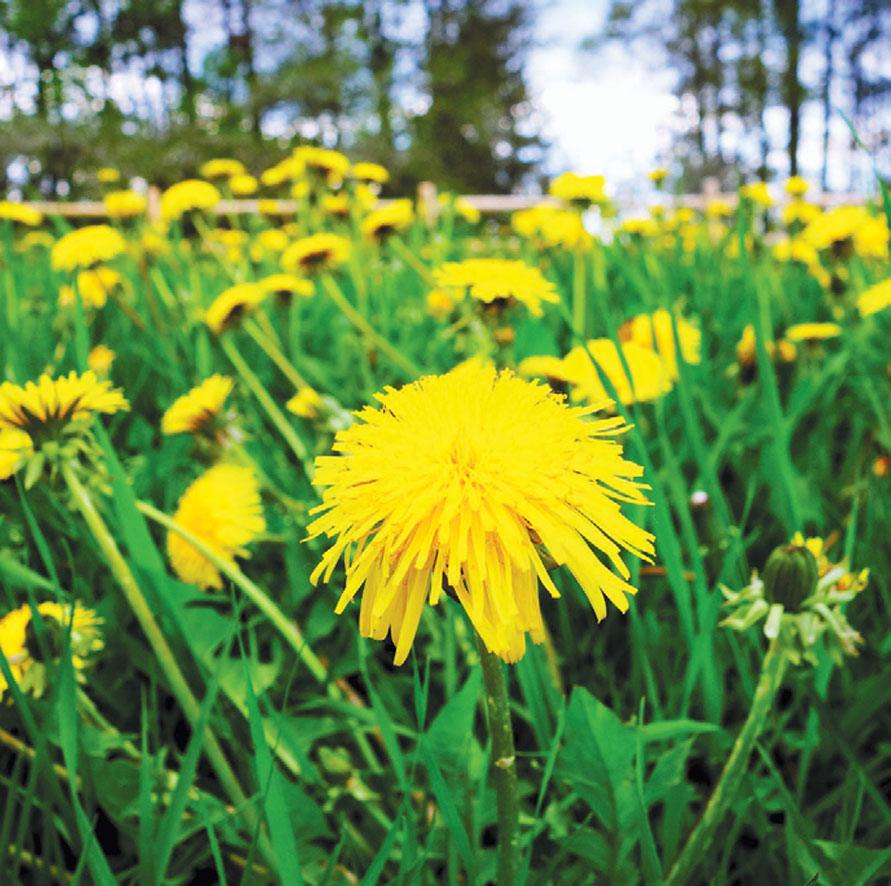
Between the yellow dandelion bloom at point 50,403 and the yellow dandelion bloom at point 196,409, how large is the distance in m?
0.15

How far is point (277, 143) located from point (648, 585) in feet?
36.1

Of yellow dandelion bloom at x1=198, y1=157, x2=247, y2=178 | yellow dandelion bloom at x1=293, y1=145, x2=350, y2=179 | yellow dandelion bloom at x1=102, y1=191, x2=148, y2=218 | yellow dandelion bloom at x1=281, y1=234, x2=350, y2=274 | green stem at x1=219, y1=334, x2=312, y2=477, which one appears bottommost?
green stem at x1=219, y1=334, x2=312, y2=477

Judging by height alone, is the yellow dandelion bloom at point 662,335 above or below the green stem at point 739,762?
above

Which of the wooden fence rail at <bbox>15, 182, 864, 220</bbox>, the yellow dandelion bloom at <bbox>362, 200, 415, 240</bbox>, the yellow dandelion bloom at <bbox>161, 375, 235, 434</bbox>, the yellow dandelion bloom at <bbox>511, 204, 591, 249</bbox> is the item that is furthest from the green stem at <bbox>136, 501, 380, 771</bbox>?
the yellow dandelion bloom at <bbox>362, 200, 415, 240</bbox>

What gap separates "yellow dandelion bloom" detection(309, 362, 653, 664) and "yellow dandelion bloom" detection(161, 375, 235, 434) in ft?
1.10

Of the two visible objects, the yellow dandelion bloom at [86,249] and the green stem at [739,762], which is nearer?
the green stem at [739,762]

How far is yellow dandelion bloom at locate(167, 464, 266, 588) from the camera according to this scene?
1.85ft

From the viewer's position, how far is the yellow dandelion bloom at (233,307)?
91 cm

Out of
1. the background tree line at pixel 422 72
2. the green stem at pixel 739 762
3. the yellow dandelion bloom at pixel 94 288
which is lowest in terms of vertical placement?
the green stem at pixel 739 762

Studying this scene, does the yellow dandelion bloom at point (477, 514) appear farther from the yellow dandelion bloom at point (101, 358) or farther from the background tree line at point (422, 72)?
the background tree line at point (422, 72)

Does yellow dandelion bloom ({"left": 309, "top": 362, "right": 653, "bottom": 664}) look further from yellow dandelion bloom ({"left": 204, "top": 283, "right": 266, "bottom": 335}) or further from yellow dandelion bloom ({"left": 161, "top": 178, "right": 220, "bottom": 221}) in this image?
yellow dandelion bloom ({"left": 161, "top": 178, "right": 220, "bottom": 221})

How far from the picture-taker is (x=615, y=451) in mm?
343

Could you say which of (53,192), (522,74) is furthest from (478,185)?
(53,192)

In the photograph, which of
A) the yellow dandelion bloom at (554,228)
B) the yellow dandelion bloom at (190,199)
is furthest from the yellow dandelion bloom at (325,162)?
the yellow dandelion bloom at (554,228)
